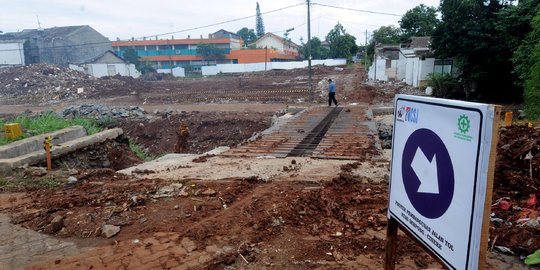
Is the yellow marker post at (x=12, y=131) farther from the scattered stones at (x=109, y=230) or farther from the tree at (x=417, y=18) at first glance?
the tree at (x=417, y=18)

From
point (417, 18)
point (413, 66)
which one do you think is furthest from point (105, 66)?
point (417, 18)

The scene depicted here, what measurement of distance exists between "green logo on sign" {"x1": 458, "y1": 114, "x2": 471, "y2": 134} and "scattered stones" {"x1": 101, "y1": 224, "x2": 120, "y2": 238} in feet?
12.1

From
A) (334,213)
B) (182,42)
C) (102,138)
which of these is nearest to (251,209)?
(334,213)

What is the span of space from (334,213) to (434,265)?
1.30 meters

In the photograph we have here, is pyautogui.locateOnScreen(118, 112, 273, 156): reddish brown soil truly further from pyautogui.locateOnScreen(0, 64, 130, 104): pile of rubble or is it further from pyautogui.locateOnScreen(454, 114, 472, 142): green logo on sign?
pyautogui.locateOnScreen(0, 64, 130, 104): pile of rubble

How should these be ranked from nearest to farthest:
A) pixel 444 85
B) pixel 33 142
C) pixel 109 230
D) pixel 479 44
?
pixel 109 230, pixel 33 142, pixel 479 44, pixel 444 85

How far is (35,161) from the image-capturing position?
300 inches

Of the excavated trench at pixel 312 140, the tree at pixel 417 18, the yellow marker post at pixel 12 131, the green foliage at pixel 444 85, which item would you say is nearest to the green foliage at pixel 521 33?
the green foliage at pixel 444 85

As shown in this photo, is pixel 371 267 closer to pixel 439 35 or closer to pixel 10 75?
pixel 439 35

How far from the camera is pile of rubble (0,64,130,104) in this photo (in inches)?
1206

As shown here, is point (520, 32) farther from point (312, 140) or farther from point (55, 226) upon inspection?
point (55, 226)

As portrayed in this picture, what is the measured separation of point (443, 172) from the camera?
1575 mm

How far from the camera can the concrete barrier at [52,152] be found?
6.93 metres

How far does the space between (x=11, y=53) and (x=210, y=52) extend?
28001 mm
